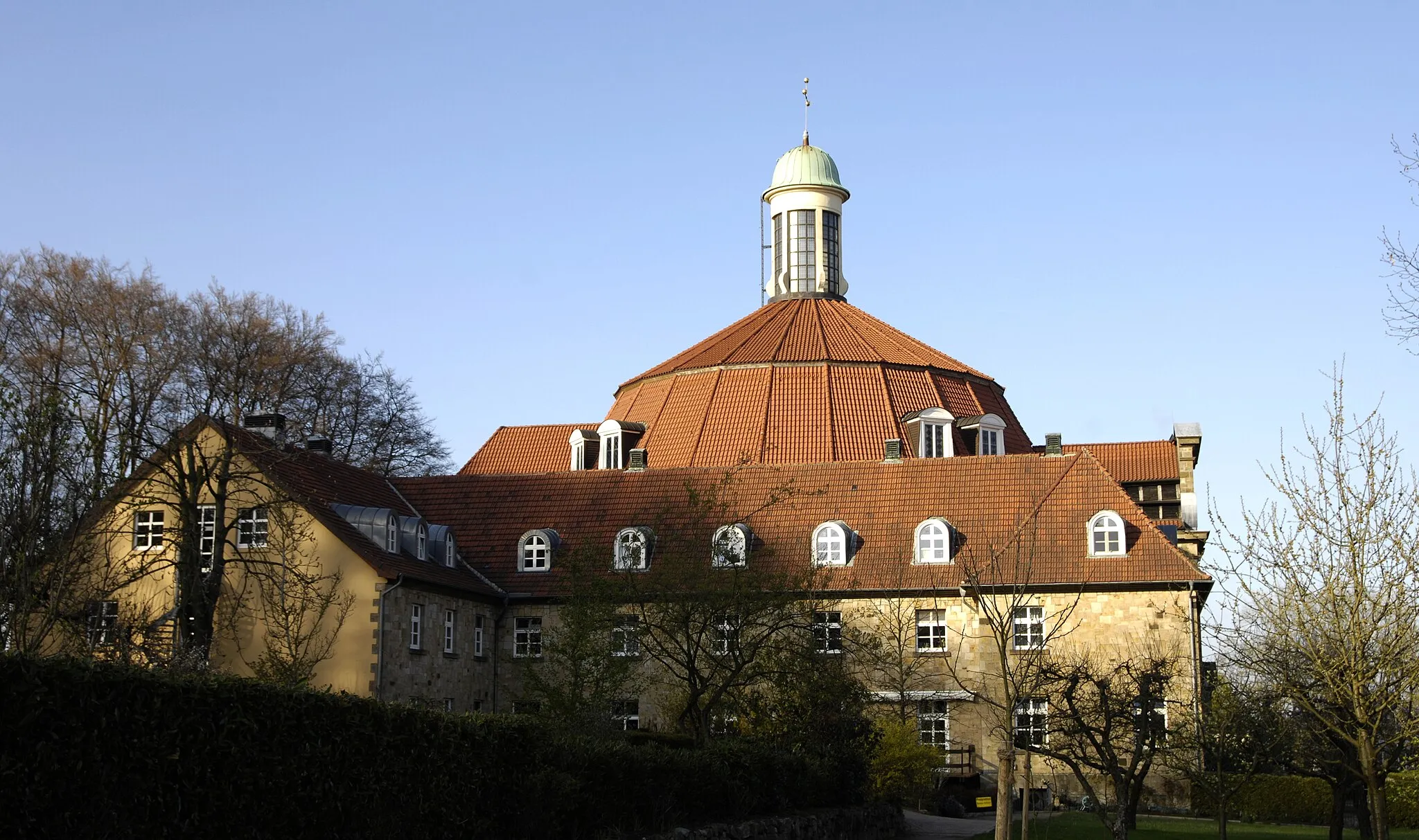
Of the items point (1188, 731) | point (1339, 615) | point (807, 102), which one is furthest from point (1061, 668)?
point (807, 102)

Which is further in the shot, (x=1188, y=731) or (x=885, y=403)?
(x=885, y=403)

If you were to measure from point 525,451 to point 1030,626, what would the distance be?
2205 centimetres

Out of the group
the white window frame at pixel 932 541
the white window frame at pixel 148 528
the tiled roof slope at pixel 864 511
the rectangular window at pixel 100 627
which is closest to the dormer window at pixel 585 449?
the tiled roof slope at pixel 864 511

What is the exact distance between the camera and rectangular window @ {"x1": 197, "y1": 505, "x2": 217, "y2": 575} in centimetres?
3400

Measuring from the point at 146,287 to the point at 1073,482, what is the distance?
23923 millimetres

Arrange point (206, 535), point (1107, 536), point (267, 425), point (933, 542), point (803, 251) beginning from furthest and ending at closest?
1. point (803, 251)
2. point (267, 425)
3. point (933, 542)
4. point (1107, 536)
5. point (206, 535)

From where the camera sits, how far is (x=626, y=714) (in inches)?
1411

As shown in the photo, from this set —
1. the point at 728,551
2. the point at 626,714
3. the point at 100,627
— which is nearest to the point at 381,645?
the point at 626,714

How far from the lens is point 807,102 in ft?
198

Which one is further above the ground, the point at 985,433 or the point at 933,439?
the point at 985,433

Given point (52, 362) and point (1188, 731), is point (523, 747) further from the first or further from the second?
point (52, 362)

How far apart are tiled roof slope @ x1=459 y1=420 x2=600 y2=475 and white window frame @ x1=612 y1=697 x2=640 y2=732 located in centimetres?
1439

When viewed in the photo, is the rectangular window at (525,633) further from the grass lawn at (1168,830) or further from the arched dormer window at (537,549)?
the grass lawn at (1168,830)

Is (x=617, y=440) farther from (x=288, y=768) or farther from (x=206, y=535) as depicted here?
(x=288, y=768)
